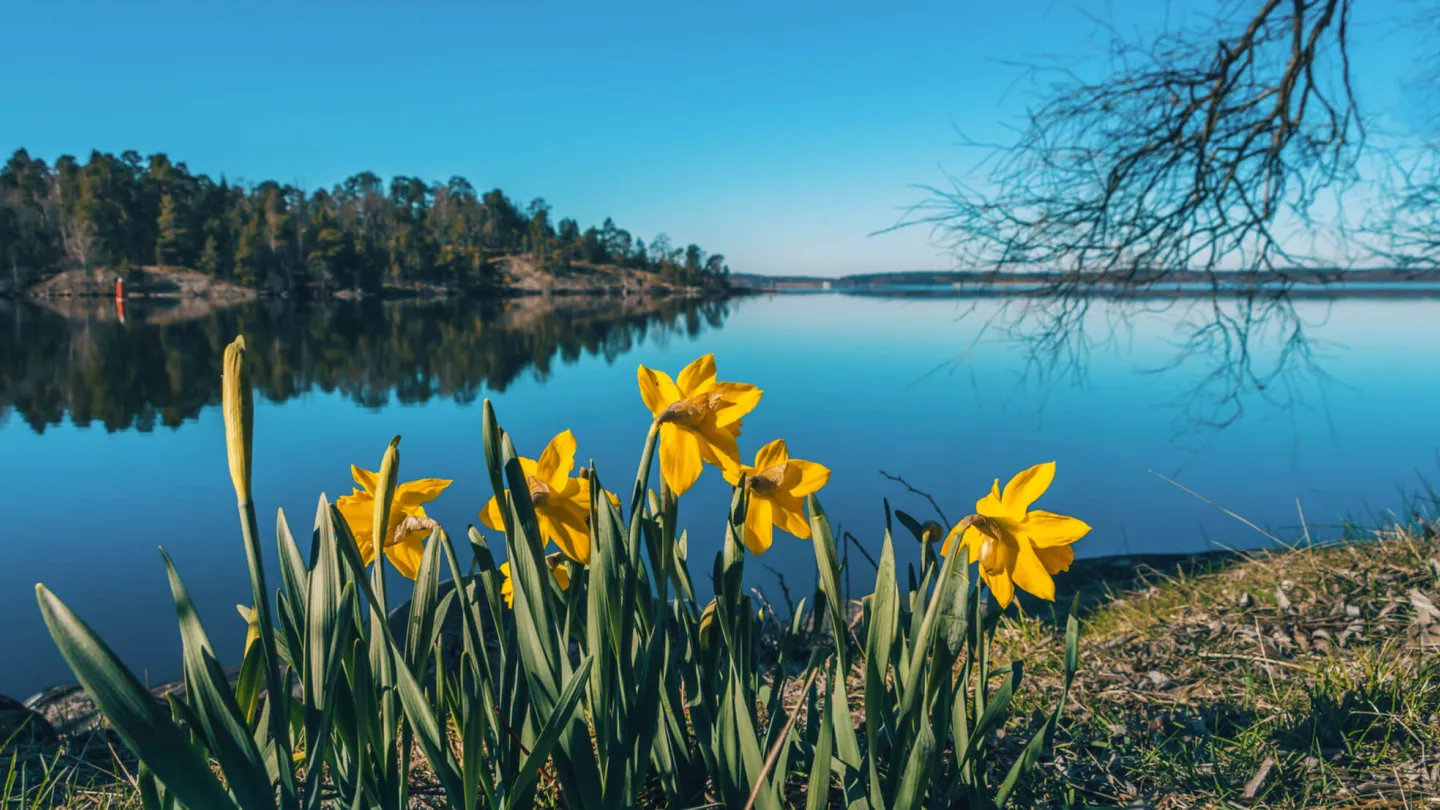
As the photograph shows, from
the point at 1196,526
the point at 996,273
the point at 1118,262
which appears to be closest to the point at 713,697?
the point at 996,273

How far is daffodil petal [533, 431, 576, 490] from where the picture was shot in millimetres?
1225

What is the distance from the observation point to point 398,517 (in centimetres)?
123

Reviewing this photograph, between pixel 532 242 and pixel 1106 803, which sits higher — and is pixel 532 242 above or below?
above

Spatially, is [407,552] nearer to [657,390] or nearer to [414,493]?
[414,493]

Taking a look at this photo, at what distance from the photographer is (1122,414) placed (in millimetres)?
14375

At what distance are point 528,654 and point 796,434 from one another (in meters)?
11.5

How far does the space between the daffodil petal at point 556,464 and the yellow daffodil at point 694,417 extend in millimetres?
165

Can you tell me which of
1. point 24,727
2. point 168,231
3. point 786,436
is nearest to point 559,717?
point 24,727

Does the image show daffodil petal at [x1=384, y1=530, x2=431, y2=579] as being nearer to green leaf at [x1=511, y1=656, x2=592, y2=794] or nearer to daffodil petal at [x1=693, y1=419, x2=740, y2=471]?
green leaf at [x1=511, y1=656, x2=592, y2=794]

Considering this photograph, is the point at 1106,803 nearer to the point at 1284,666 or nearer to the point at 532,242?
the point at 1284,666

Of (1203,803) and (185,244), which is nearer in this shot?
(1203,803)

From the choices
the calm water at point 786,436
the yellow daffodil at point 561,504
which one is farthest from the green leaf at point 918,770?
the calm water at point 786,436

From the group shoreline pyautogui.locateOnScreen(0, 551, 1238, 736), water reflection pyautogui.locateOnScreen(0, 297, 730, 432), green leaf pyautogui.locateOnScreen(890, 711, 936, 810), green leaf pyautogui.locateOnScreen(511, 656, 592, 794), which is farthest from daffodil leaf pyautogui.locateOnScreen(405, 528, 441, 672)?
water reflection pyautogui.locateOnScreen(0, 297, 730, 432)

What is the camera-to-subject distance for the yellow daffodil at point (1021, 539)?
1146 mm
